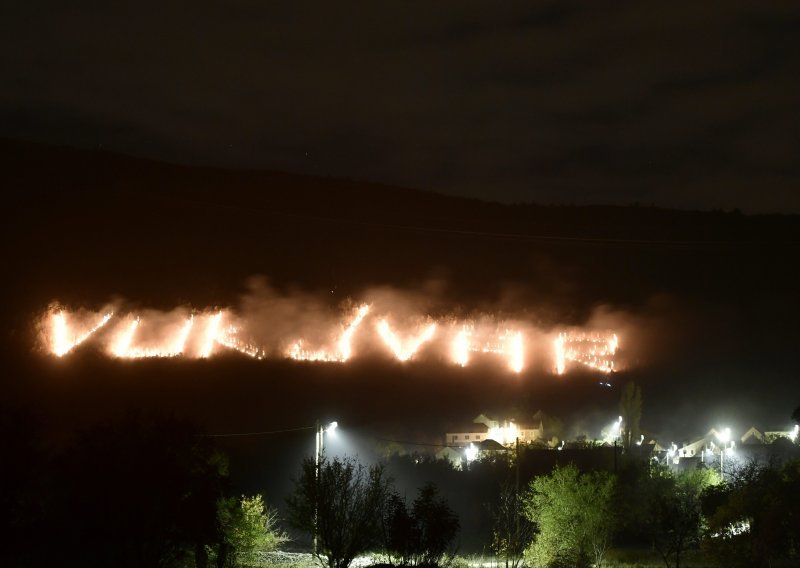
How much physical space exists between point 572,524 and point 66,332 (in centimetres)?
6017

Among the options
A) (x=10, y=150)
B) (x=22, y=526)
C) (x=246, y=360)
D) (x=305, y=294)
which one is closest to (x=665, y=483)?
(x=22, y=526)

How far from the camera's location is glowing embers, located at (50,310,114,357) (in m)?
72.8

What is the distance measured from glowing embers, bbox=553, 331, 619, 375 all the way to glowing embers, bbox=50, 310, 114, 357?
39.8 m

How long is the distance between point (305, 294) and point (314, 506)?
233 ft

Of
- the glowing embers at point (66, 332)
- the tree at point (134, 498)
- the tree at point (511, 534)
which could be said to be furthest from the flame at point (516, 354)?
the tree at point (134, 498)

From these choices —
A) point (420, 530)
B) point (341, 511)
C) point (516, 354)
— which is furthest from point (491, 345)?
point (341, 511)

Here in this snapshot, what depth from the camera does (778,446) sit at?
5219 centimetres

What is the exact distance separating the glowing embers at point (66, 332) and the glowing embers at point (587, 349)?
3983 centimetres

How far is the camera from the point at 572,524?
31.1 meters

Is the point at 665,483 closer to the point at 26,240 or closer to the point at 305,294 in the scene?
the point at 305,294

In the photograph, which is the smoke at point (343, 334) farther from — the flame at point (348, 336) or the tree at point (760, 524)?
the tree at point (760, 524)

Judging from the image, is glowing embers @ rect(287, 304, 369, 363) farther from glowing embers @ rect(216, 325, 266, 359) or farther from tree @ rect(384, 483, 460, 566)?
tree @ rect(384, 483, 460, 566)

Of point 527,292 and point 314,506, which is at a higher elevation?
point 527,292

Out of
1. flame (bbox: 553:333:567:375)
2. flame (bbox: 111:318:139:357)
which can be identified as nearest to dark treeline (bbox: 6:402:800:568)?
flame (bbox: 553:333:567:375)
